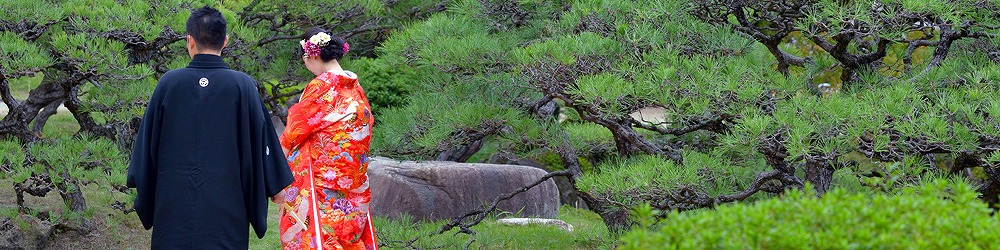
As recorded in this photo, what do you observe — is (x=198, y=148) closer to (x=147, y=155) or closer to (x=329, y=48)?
(x=147, y=155)

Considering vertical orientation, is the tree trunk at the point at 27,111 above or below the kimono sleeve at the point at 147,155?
below

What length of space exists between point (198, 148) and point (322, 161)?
2.75 feet

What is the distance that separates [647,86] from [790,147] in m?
0.63

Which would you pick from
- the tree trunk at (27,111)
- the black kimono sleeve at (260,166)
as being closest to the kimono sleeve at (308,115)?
the black kimono sleeve at (260,166)

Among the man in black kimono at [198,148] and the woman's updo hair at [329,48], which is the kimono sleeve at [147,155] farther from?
the woman's updo hair at [329,48]

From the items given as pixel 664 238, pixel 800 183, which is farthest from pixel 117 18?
pixel 664 238

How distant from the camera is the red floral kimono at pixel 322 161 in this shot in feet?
15.8

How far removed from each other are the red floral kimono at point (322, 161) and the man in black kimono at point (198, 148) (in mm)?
629

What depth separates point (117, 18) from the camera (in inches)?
227

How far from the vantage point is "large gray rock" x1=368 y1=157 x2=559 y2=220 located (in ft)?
26.1

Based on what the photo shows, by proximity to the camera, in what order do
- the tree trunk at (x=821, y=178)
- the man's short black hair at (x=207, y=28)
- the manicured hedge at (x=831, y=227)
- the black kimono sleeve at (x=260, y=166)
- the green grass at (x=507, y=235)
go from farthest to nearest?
the green grass at (x=507, y=235)
the tree trunk at (x=821, y=178)
the black kimono sleeve at (x=260, y=166)
the man's short black hair at (x=207, y=28)
the manicured hedge at (x=831, y=227)

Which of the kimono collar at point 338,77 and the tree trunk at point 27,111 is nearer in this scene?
the kimono collar at point 338,77

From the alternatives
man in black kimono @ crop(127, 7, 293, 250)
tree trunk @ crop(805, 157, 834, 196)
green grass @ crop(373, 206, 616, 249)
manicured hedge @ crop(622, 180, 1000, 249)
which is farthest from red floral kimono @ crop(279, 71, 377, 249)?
manicured hedge @ crop(622, 180, 1000, 249)

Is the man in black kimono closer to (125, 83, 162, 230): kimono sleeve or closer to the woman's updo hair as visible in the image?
(125, 83, 162, 230): kimono sleeve
